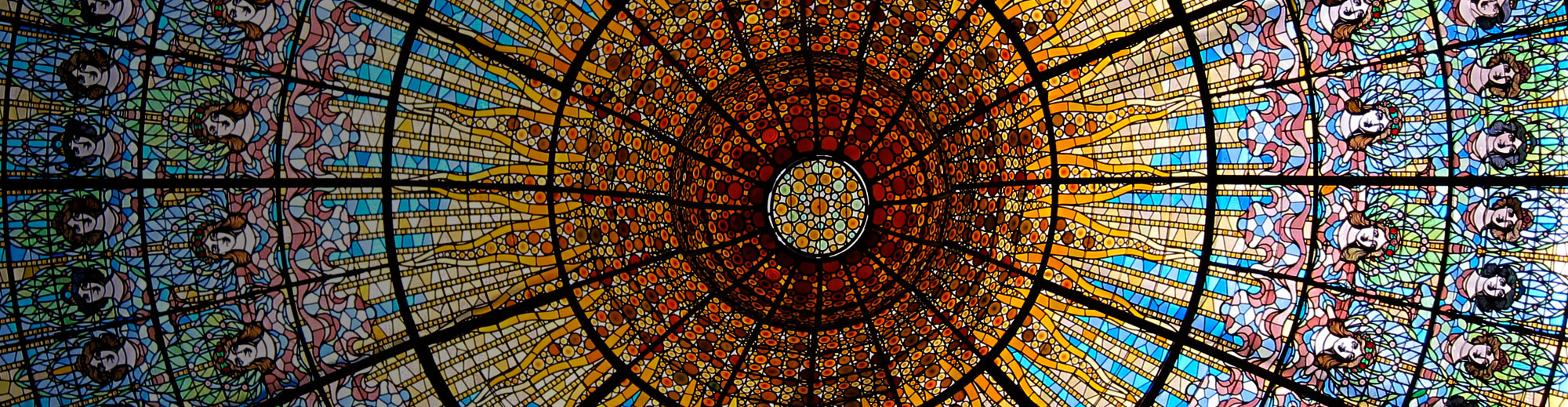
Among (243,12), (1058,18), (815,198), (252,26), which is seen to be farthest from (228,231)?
(1058,18)

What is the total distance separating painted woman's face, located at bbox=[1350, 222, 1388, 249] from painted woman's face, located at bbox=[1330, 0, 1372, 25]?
2.11 meters

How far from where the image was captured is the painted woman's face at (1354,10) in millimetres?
9711

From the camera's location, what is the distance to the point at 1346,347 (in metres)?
10.2

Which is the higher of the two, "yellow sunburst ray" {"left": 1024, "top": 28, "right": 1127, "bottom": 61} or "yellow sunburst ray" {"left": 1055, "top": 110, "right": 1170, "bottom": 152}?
"yellow sunburst ray" {"left": 1024, "top": 28, "right": 1127, "bottom": 61}

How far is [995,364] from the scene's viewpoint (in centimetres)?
1135

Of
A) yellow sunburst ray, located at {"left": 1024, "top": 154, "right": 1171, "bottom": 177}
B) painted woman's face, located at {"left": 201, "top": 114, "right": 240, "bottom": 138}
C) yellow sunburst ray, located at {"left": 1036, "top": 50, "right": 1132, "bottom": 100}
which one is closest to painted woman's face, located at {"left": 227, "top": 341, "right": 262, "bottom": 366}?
painted woman's face, located at {"left": 201, "top": 114, "right": 240, "bottom": 138}

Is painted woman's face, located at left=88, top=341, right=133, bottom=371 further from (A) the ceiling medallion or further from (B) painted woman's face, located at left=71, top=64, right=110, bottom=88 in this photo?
(A) the ceiling medallion

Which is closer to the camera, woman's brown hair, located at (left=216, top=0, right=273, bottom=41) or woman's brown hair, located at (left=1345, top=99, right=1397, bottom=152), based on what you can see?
woman's brown hair, located at (left=216, top=0, right=273, bottom=41)

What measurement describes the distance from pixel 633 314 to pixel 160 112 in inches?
196

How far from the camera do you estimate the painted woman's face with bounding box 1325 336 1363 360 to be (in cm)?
1016

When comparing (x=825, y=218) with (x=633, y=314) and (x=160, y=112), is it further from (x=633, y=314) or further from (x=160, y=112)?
(x=160, y=112)

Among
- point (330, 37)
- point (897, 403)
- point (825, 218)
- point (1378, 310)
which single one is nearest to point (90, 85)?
point (330, 37)

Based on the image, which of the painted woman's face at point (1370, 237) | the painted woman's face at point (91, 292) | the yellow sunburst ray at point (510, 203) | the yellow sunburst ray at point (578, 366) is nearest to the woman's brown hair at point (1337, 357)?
the painted woman's face at point (1370, 237)

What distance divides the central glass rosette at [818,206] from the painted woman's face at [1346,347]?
208 inches
